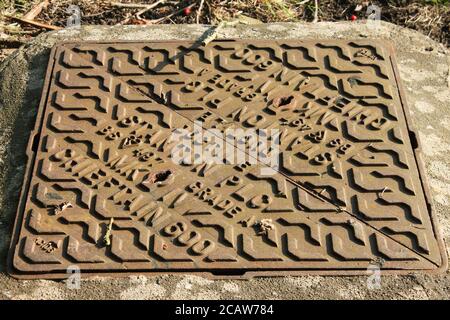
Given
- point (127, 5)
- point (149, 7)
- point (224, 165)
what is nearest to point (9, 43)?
point (127, 5)

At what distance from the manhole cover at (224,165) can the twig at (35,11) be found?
105 cm

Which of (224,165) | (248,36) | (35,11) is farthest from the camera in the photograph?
(35,11)

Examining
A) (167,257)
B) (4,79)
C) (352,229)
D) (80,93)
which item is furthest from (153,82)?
(352,229)

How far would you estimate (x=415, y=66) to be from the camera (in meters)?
3.92

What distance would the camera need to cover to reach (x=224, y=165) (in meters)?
3.27

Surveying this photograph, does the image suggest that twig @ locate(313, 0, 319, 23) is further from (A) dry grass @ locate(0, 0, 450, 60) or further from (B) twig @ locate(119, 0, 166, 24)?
(B) twig @ locate(119, 0, 166, 24)

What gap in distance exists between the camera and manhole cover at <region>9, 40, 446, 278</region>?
293 centimetres

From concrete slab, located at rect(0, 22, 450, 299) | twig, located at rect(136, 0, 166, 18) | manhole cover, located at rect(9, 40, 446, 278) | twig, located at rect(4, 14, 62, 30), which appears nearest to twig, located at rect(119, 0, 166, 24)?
twig, located at rect(136, 0, 166, 18)

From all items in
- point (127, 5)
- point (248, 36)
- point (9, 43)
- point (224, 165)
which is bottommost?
point (9, 43)

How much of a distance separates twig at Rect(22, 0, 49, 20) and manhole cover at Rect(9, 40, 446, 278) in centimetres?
105

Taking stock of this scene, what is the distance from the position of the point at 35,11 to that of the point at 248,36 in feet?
5.31

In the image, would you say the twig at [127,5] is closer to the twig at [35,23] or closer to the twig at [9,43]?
the twig at [35,23]

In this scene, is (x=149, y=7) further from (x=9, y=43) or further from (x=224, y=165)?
(x=224, y=165)
